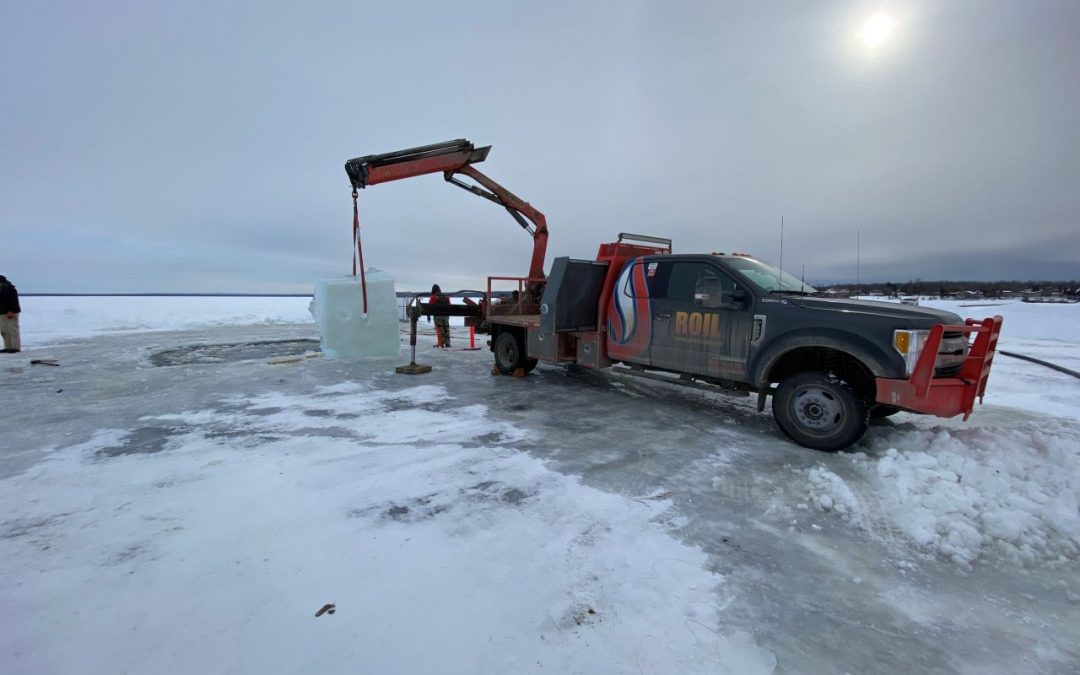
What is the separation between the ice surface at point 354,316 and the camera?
625 cm

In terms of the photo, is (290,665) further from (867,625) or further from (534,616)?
(867,625)

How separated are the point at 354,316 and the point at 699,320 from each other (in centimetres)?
444

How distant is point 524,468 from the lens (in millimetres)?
4273

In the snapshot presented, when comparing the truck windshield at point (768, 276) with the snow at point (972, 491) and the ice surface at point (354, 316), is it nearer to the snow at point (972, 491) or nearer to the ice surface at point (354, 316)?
the snow at point (972, 491)

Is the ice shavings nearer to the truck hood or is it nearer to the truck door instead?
the truck hood

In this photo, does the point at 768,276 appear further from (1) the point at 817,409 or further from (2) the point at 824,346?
(1) the point at 817,409

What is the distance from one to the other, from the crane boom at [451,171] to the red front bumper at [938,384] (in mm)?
5857

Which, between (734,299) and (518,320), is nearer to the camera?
(734,299)

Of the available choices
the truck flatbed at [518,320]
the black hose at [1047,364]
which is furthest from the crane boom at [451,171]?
the black hose at [1047,364]

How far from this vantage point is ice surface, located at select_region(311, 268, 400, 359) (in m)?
6.25

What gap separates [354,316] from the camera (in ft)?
20.8

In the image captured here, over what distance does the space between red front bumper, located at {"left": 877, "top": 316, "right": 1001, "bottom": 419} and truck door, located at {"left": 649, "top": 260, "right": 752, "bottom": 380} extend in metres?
1.45

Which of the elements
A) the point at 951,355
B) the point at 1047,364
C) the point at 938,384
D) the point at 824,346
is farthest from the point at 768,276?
the point at 1047,364

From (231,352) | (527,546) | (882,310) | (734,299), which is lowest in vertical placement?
(527,546)
